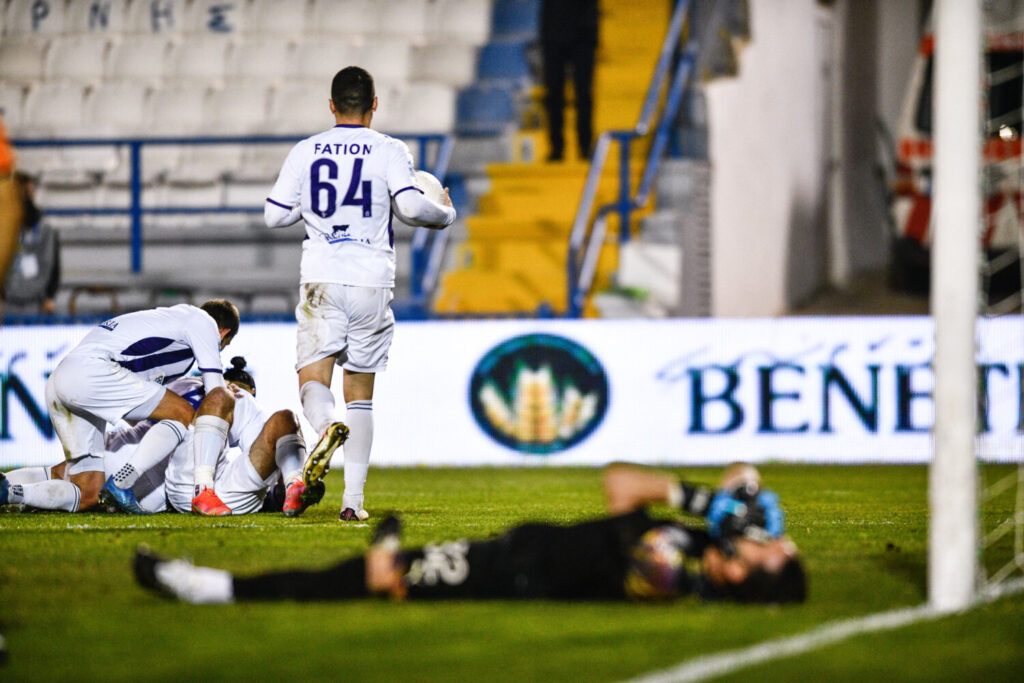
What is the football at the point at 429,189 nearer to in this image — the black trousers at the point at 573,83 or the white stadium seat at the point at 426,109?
the black trousers at the point at 573,83

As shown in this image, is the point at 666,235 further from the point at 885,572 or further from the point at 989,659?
the point at 989,659

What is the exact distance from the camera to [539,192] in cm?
1683

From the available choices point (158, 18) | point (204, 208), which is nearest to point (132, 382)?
point (204, 208)

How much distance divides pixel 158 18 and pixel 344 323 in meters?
13.4

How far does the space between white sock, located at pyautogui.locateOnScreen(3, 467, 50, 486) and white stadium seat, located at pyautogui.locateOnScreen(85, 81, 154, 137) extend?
1030cm

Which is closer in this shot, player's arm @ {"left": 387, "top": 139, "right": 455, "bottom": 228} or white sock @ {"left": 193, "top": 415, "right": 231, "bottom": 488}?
player's arm @ {"left": 387, "top": 139, "right": 455, "bottom": 228}

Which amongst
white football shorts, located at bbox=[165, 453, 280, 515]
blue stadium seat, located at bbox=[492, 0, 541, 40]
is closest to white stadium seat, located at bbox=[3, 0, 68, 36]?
blue stadium seat, located at bbox=[492, 0, 541, 40]

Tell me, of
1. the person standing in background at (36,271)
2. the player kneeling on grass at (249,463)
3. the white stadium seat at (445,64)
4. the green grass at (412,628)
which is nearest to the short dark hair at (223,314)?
the player kneeling on grass at (249,463)

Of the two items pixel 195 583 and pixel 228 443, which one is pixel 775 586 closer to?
pixel 195 583

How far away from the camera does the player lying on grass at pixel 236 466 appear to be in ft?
24.8

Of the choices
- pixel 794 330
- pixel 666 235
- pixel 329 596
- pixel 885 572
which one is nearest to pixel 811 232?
pixel 666 235

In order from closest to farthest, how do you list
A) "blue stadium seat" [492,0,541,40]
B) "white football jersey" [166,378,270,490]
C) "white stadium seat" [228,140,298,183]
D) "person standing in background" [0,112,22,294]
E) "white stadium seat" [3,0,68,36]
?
"person standing in background" [0,112,22,294]
"white football jersey" [166,378,270,490]
"white stadium seat" [228,140,298,183]
"blue stadium seat" [492,0,541,40]
"white stadium seat" [3,0,68,36]

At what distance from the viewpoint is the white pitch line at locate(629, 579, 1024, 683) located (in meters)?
3.67

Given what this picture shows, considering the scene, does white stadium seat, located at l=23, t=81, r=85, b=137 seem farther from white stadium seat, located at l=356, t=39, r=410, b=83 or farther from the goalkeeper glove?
the goalkeeper glove
